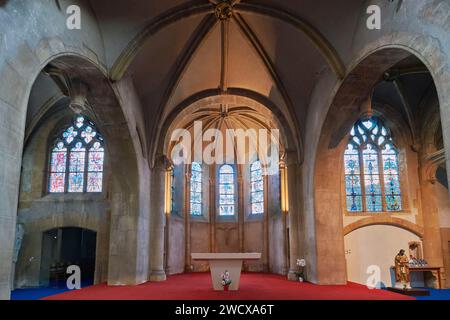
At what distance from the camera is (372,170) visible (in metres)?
16.8

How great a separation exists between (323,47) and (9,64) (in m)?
7.35

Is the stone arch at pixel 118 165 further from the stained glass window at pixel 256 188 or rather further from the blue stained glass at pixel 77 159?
the stained glass window at pixel 256 188

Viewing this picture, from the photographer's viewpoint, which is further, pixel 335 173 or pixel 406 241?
pixel 406 241

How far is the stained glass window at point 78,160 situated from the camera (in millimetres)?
17266

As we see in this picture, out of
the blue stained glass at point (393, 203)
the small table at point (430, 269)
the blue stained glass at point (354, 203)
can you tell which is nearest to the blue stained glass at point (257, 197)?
the blue stained glass at point (354, 203)

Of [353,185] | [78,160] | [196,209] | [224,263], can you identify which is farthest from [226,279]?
[196,209]

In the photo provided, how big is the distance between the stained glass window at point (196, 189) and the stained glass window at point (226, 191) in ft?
3.79

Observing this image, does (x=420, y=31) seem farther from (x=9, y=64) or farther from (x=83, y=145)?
(x=83, y=145)

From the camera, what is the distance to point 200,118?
2048 centimetres

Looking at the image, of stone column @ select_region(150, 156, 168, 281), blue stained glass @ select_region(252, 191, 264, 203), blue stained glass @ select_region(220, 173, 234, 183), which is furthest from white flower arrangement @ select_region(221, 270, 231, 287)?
blue stained glass @ select_region(220, 173, 234, 183)

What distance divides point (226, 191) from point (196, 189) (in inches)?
65.5

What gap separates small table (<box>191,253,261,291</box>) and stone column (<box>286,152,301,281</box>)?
3.86m

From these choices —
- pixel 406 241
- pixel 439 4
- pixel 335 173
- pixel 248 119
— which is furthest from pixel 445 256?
pixel 439 4

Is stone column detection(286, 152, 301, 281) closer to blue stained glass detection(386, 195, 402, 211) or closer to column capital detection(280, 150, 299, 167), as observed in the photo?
column capital detection(280, 150, 299, 167)
